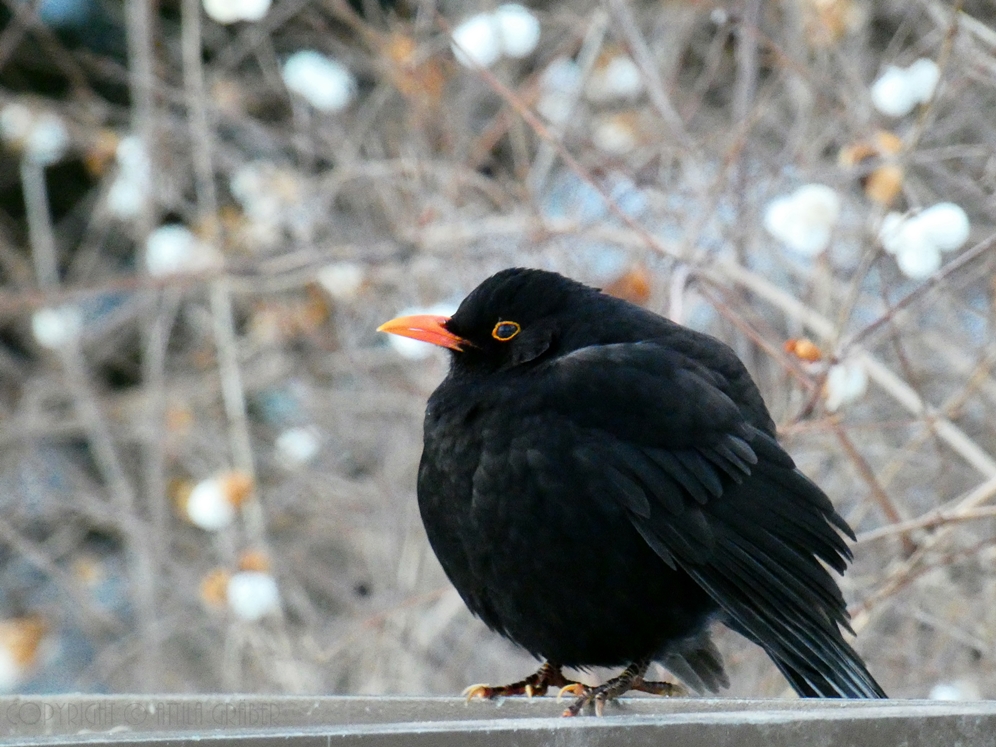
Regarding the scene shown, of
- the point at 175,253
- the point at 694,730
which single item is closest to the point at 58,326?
the point at 175,253

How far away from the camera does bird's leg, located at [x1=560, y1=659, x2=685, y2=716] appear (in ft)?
8.38

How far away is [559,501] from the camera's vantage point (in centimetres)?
272

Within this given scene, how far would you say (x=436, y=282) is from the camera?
533cm

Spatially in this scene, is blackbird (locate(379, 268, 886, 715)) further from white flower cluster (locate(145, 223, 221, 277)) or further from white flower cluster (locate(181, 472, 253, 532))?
white flower cluster (locate(145, 223, 221, 277))

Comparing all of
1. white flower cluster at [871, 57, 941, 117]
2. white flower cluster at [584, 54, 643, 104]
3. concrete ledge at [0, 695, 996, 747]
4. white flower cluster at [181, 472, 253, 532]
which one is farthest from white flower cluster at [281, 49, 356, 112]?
concrete ledge at [0, 695, 996, 747]

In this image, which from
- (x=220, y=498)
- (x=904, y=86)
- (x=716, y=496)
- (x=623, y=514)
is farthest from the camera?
(x=220, y=498)

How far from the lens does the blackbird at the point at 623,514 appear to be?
2.75 m

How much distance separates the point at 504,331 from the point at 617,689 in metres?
0.87

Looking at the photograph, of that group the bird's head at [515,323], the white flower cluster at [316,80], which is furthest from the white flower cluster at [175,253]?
the bird's head at [515,323]

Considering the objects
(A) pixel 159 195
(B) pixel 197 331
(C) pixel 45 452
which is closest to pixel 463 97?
(A) pixel 159 195

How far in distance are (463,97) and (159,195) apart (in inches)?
53.1

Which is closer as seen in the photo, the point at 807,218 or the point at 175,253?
the point at 807,218

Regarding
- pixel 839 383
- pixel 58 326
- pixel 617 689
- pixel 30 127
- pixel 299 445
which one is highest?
pixel 30 127

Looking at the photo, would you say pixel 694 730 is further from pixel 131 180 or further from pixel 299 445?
pixel 131 180
